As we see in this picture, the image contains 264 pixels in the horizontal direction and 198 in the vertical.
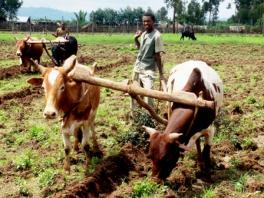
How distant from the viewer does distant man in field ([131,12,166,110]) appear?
9.02 meters

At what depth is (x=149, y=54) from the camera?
9.30m

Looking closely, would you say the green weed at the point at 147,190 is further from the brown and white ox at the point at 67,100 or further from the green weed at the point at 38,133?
the green weed at the point at 38,133

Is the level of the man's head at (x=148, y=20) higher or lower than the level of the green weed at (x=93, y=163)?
higher

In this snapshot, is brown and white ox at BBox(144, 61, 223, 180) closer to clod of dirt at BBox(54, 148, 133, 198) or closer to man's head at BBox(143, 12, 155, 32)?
clod of dirt at BBox(54, 148, 133, 198)

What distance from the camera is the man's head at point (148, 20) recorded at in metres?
8.74

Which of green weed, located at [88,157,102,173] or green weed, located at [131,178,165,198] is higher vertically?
green weed, located at [131,178,165,198]

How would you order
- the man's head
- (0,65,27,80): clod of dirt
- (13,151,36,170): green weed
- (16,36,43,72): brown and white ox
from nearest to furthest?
1. (13,151,36,170): green weed
2. the man's head
3. (0,65,27,80): clod of dirt
4. (16,36,43,72): brown and white ox

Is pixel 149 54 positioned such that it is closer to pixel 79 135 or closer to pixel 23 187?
pixel 79 135

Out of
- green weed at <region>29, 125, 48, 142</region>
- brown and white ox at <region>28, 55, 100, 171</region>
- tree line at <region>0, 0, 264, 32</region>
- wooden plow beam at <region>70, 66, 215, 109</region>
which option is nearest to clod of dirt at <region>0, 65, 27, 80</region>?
green weed at <region>29, 125, 48, 142</region>

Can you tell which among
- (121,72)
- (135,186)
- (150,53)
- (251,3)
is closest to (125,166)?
(135,186)

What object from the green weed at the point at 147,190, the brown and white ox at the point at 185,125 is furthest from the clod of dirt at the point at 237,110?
the green weed at the point at 147,190

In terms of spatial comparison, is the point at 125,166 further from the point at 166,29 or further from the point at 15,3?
the point at 15,3

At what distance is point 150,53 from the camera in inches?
366

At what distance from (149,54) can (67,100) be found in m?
2.63
